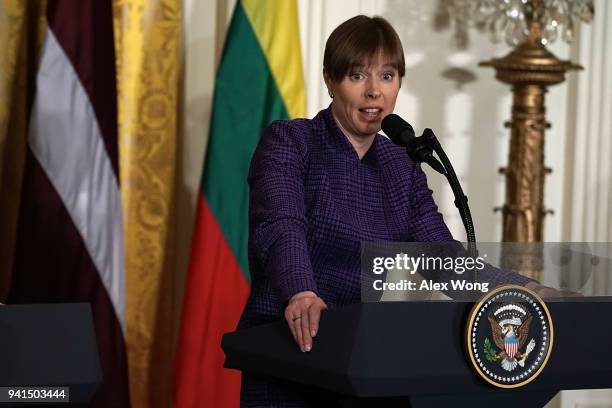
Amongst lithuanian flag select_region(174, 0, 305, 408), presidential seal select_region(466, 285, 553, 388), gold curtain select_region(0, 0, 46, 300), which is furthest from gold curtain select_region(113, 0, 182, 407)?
presidential seal select_region(466, 285, 553, 388)

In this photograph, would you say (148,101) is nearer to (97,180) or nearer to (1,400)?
(97,180)

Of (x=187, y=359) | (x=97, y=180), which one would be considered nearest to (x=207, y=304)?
(x=187, y=359)

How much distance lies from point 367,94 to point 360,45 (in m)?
0.10

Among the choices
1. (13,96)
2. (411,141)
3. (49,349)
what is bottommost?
(49,349)

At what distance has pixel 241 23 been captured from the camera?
144 inches

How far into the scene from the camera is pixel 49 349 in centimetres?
171

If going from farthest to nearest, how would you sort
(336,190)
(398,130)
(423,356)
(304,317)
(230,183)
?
(230,183)
(336,190)
(398,130)
(304,317)
(423,356)

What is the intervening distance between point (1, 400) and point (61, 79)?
1946 mm

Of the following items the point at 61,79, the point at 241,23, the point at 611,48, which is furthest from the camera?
the point at 611,48

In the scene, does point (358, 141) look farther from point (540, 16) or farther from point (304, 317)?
point (540, 16)

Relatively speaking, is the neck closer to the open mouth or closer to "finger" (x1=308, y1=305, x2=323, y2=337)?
the open mouth

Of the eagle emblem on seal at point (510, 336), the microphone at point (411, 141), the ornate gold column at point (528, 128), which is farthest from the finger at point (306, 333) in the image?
the ornate gold column at point (528, 128)

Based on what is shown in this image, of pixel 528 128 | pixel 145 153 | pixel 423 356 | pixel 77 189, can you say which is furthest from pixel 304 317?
pixel 528 128

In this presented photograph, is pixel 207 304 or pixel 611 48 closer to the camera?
pixel 207 304
